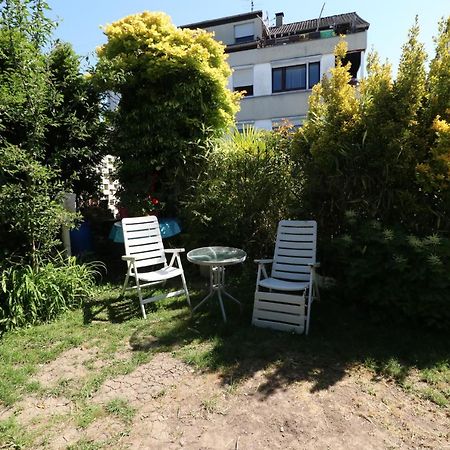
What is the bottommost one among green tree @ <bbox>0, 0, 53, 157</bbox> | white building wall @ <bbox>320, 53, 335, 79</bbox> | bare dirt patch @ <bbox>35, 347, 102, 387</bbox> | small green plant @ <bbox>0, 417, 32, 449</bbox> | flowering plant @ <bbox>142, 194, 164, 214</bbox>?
small green plant @ <bbox>0, 417, 32, 449</bbox>

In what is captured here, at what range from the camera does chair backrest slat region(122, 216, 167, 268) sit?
490 centimetres

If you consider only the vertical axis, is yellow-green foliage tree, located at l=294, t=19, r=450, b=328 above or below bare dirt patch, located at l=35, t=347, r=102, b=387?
above

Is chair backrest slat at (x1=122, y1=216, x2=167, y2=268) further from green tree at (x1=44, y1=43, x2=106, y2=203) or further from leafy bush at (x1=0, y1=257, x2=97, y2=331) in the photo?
green tree at (x1=44, y1=43, x2=106, y2=203)

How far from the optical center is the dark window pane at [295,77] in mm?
17531

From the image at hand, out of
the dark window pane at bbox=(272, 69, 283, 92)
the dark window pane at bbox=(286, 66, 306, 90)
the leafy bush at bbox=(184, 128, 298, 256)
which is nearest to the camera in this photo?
the leafy bush at bbox=(184, 128, 298, 256)

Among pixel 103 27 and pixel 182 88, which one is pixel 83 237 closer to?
pixel 182 88

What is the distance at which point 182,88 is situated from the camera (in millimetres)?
6098

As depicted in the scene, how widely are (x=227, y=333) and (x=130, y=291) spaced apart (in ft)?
6.43

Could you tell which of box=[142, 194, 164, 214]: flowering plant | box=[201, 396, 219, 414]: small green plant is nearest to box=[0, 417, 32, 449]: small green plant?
box=[201, 396, 219, 414]: small green plant

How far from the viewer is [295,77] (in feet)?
58.2

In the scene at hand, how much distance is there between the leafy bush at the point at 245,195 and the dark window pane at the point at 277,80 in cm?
1311

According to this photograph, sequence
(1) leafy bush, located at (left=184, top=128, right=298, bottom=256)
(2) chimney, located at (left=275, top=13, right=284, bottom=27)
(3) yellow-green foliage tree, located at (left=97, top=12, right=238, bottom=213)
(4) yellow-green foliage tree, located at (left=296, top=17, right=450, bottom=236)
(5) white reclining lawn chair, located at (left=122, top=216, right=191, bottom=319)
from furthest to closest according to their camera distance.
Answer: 1. (2) chimney, located at (left=275, top=13, right=284, bottom=27)
2. (3) yellow-green foliage tree, located at (left=97, top=12, right=238, bottom=213)
3. (1) leafy bush, located at (left=184, top=128, right=298, bottom=256)
4. (5) white reclining lawn chair, located at (left=122, top=216, right=191, bottom=319)
5. (4) yellow-green foliage tree, located at (left=296, top=17, right=450, bottom=236)

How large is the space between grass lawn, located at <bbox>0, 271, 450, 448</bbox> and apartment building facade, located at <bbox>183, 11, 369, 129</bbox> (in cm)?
1443

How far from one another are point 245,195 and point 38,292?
3.11 metres
